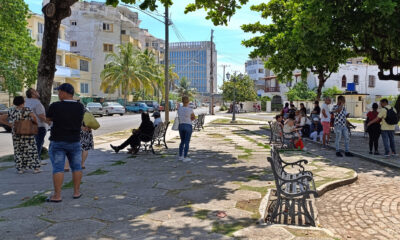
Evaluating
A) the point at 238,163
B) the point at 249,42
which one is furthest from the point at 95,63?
the point at 238,163

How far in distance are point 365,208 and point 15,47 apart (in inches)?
903

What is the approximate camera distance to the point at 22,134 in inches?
262

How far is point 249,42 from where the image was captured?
18.8 metres

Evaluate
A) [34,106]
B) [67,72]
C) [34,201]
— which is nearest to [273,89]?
[67,72]

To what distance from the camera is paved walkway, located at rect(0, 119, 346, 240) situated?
362cm

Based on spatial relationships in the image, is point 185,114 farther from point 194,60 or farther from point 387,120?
point 194,60

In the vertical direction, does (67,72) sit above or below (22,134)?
above

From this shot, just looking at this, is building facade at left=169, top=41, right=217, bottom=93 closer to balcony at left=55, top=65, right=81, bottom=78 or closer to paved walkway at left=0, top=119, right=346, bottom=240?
balcony at left=55, top=65, right=81, bottom=78

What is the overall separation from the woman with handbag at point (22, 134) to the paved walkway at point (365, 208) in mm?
5491

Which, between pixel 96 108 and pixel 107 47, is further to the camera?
pixel 107 47

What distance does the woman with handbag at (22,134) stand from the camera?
657 cm

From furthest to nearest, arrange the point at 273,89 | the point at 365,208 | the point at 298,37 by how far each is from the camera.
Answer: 1. the point at 273,89
2. the point at 298,37
3. the point at 365,208

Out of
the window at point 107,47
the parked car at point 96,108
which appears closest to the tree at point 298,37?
the parked car at point 96,108

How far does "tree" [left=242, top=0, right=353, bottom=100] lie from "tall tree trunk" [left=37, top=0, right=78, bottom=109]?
7.92 metres
